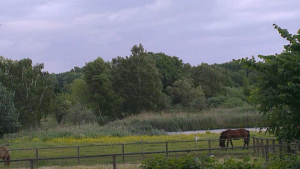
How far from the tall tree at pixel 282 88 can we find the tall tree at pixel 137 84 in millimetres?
52918

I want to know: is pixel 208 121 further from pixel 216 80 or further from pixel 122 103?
pixel 216 80

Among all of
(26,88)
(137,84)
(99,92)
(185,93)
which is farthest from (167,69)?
(26,88)

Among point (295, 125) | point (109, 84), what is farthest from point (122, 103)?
point (295, 125)

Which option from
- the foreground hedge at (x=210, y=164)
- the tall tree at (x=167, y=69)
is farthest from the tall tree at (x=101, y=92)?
the foreground hedge at (x=210, y=164)

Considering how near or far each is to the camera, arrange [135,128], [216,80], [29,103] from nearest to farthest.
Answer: [135,128], [29,103], [216,80]

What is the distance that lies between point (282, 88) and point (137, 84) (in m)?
55.5

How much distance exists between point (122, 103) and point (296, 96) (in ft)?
184

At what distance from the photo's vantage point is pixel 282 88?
11.5m

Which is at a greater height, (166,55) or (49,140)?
(166,55)

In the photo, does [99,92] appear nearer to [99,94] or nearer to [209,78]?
[99,94]

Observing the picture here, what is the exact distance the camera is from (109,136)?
38844 millimetres

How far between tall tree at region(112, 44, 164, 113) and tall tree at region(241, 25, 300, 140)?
174 ft

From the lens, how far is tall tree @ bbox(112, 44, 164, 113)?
6625 centimetres

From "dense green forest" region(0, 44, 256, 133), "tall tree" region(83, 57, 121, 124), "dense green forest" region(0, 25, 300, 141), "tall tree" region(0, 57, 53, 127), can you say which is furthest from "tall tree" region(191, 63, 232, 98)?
"tall tree" region(0, 57, 53, 127)
